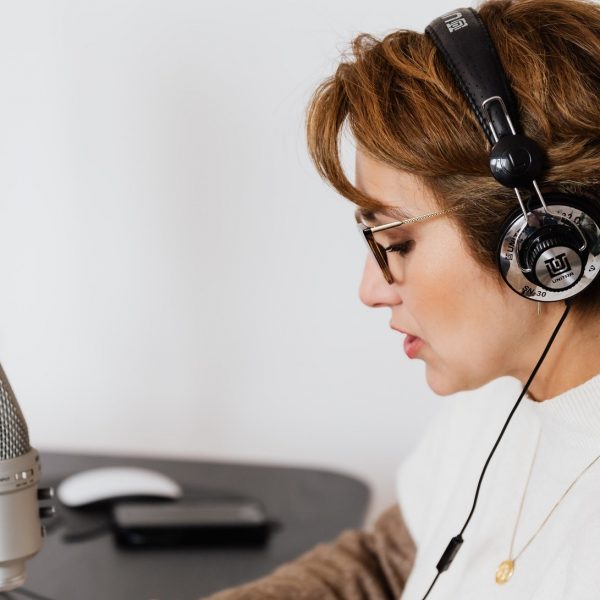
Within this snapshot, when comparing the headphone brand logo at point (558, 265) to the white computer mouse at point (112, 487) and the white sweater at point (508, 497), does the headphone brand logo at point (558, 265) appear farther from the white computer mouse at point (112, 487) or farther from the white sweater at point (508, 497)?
the white computer mouse at point (112, 487)

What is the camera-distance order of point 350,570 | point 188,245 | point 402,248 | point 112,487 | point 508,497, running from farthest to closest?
point 188,245
point 112,487
point 350,570
point 508,497
point 402,248

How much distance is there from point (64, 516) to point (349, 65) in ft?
2.14

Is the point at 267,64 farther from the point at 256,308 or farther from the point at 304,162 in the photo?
the point at 256,308

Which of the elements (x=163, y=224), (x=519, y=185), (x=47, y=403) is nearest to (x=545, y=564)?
(x=519, y=185)

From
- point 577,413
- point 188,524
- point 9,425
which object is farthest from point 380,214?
point 188,524

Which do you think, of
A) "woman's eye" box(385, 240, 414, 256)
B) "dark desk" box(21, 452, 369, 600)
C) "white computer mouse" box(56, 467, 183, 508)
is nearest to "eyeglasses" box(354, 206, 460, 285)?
"woman's eye" box(385, 240, 414, 256)

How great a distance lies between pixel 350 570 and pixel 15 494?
1.41 ft

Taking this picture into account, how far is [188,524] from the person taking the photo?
3.72 ft

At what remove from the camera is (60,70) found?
4.11 feet

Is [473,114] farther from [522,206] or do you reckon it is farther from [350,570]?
[350,570]

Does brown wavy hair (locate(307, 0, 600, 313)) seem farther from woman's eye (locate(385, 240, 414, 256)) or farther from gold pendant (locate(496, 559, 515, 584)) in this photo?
gold pendant (locate(496, 559, 515, 584))

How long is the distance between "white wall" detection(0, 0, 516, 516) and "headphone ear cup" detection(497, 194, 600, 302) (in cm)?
57

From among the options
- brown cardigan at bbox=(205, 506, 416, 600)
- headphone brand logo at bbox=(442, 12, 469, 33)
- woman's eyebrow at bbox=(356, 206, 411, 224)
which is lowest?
brown cardigan at bbox=(205, 506, 416, 600)

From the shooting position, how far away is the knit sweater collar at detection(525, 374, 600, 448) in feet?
2.78
